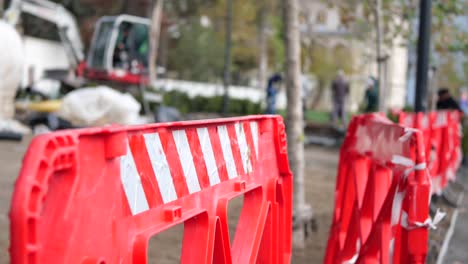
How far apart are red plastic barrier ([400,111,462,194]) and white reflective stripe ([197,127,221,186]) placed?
5818 millimetres

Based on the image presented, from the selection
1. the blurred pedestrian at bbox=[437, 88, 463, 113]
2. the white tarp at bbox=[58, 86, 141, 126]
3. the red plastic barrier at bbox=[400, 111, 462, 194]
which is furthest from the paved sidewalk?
the white tarp at bbox=[58, 86, 141, 126]

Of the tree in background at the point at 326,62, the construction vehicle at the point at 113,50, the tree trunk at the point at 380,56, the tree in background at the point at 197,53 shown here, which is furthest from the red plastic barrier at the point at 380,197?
the tree in background at the point at 197,53

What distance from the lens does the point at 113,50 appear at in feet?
98.2

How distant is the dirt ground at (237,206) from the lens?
7.81 m

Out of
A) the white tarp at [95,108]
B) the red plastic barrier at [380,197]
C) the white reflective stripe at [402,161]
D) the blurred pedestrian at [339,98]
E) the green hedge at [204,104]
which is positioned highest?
the white reflective stripe at [402,161]

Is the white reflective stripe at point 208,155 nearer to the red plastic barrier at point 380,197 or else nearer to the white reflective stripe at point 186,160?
the white reflective stripe at point 186,160

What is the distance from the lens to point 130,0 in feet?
145

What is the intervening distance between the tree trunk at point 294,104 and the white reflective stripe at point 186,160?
5098mm

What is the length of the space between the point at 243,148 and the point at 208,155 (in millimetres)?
641

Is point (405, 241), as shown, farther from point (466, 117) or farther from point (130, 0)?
point (130, 0)

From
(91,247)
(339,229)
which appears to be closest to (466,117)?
(339,229)

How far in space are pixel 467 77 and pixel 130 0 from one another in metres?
23.5

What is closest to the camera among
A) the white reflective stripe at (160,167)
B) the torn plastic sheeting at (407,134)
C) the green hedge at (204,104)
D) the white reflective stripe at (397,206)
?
the white reflective stripe at (160,167)

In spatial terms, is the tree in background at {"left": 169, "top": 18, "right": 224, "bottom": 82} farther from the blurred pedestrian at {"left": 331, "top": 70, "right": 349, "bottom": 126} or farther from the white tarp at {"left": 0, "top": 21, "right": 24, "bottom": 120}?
the white tarp at {"left": 0, "top": 21, "right": 24, "bottom": 120}
